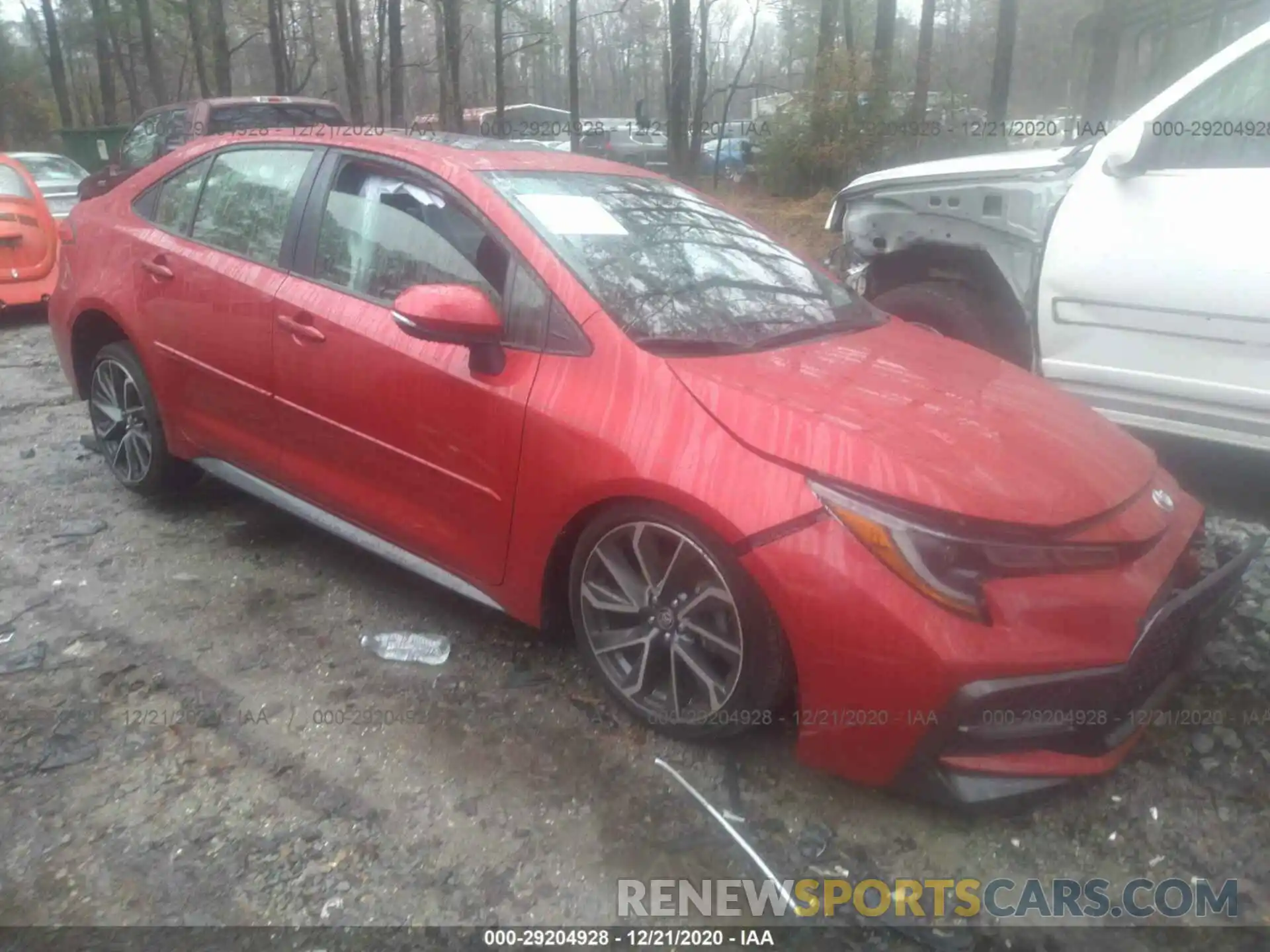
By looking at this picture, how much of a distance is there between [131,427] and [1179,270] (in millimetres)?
4241

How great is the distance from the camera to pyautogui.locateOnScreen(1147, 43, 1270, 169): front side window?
3.74m

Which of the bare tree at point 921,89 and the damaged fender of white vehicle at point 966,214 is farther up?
the bare tree at point 921,89

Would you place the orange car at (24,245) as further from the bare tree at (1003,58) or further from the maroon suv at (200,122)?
the bare tree at (1003,58)

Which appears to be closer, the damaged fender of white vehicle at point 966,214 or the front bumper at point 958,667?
the front bumper at point 958,667

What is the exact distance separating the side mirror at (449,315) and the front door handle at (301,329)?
1.90 ft

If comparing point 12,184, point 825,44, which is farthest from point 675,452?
point 825,44

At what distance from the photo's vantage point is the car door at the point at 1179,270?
11.8 feet


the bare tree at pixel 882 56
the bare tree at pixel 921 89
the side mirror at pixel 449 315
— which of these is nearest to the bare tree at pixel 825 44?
the bare tree at pixel 882 56

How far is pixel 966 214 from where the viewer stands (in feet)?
15.0

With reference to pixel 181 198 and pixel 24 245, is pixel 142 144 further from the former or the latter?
pixel 181 198

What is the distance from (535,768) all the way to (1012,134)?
9.93 m

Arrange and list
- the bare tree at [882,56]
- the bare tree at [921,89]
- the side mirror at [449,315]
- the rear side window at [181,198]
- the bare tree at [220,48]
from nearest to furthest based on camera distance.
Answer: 1. the side mirror at [449,315]
2. the rear side window at [181,198]
3. the bare tree at [921,89]
4. the bare tree at [882,56]
5. the bare tree at [220,48]

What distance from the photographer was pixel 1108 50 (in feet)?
38.2

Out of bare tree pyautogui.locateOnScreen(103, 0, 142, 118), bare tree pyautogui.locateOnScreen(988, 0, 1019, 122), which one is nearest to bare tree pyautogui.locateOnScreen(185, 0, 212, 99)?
bare tree pyautogui.locateOnScreen(103, 0, 142, 118)
